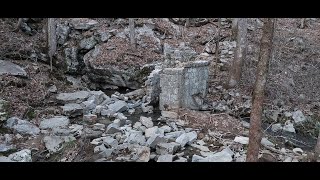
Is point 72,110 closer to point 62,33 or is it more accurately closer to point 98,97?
point 98,97

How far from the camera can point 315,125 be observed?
10352 millimetres

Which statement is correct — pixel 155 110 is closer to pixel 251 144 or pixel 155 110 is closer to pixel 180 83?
pixel 180 83

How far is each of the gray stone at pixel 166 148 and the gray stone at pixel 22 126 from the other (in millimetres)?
3460

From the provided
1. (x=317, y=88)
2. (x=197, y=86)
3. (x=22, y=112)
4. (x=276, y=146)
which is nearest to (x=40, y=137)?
(x=22, y=112)

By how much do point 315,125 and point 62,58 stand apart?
1157cm

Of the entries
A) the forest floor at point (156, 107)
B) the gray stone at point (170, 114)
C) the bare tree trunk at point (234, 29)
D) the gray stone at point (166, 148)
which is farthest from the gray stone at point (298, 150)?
the bare tree trunk at point (234, 29)

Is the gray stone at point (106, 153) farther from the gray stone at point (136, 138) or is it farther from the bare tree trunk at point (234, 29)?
the bare tree trunk at point (234, 29)

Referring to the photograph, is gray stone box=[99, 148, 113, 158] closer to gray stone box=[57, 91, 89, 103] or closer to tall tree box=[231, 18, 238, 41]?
gray stone box=[57, 91, 89, 103]

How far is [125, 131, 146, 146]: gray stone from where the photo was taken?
808 centimetres

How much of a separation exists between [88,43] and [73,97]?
5842 mm

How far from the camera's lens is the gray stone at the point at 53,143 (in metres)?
7.74

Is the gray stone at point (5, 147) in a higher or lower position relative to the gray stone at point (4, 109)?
lower

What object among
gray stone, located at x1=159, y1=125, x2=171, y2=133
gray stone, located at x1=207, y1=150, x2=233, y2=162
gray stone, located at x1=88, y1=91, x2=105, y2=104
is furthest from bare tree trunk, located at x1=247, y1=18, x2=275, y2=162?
gray stone, located at x1=88, y1=91, x2=105, y2=104

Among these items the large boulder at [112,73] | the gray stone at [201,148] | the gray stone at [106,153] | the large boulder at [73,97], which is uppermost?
the large boulder at [112,73]
